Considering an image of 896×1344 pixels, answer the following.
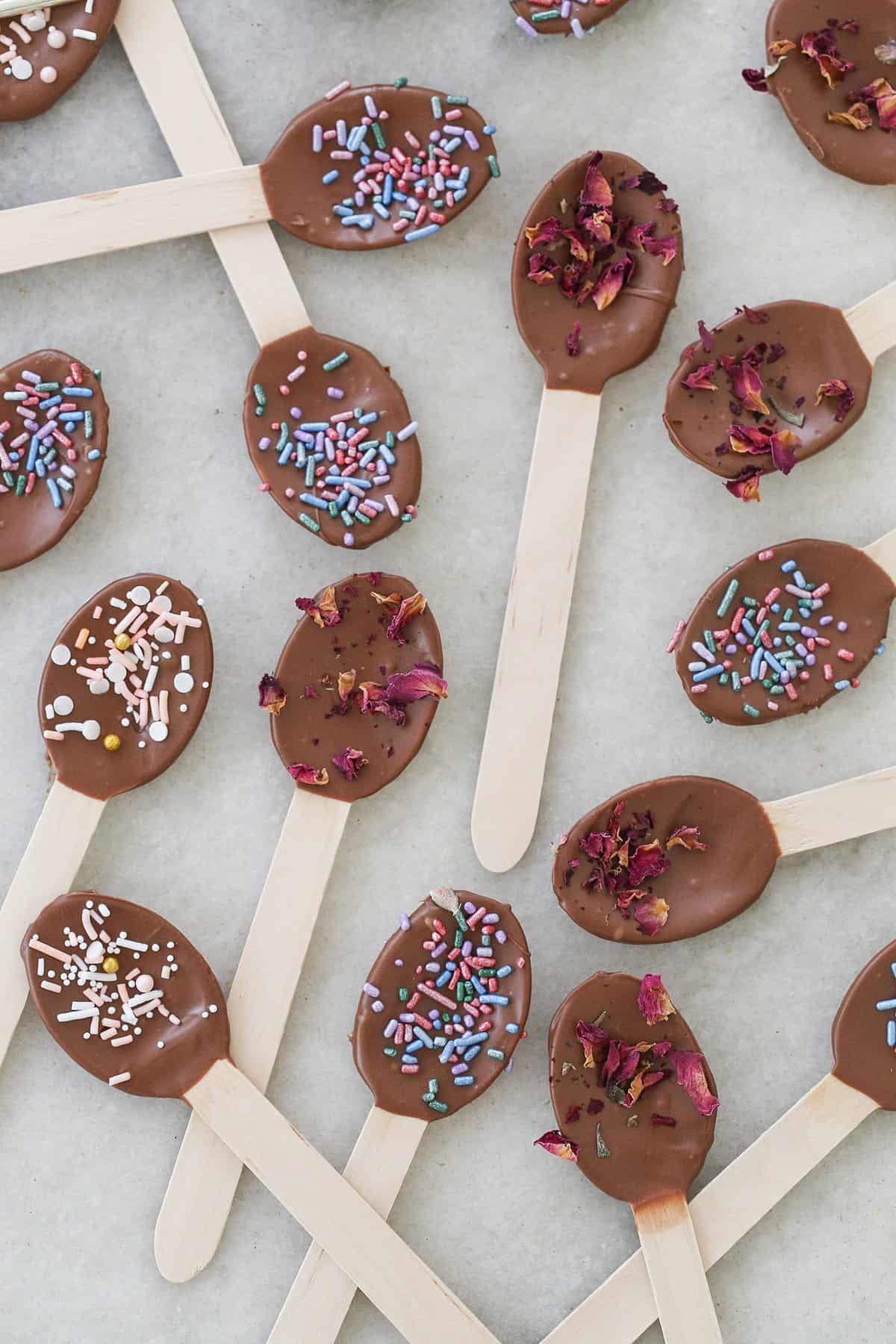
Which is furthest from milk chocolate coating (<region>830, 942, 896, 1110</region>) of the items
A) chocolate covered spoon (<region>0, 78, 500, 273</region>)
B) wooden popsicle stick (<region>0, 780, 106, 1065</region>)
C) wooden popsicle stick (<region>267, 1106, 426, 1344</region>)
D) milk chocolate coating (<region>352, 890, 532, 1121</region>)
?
chocolate covered spoon (<region>0, 78, 500, 273</region>)

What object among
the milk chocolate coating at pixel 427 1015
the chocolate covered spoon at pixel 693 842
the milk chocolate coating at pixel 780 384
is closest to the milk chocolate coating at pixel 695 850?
the chocolate covered spoon at pixel 693 842

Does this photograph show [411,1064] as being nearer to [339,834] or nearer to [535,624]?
[339,834]

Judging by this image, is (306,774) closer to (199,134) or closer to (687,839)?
(687,839)

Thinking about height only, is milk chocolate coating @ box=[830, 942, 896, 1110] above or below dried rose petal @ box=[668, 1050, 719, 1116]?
→ below

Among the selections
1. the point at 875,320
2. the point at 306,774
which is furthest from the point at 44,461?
the point at 875,320

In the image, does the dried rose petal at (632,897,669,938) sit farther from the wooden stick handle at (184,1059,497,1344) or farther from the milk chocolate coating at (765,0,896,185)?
the milk chocolate coating at (765,0,896,185)

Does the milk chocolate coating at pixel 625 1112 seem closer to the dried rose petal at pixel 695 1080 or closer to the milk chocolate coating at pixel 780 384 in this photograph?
the dried rose petal at pixel 695 1080

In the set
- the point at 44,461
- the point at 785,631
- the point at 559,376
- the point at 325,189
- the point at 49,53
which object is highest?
the point at 49,53
